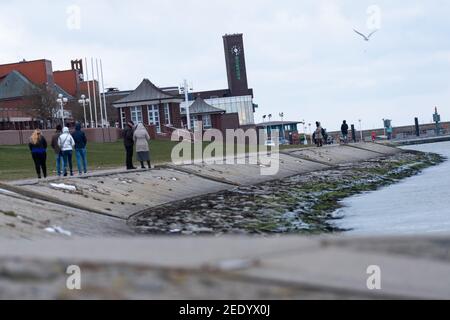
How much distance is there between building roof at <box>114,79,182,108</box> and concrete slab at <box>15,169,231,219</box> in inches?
1855

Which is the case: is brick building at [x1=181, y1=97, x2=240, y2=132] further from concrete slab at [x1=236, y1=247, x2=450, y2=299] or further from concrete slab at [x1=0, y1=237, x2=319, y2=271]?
concrete slab at [x1=236, y1=247, x2=450, y2=299]

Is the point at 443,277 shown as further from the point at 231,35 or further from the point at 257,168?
the point at 231,35

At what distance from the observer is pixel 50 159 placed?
152ft

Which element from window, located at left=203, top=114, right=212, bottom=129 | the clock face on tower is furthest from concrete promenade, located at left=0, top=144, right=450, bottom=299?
the clock face on tower

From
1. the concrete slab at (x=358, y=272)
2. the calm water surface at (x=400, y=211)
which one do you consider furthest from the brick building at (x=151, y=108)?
the concrete slab at (x=358, y=272)

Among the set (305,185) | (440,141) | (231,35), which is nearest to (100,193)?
(305,185)

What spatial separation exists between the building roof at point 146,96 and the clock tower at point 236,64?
54564 millimetres

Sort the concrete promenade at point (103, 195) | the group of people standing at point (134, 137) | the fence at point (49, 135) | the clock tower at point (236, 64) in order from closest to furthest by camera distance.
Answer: the concrete promenade at point (103, 195)
the group of people standing at point (134, 137)
the fence at point (49, 135)
the clock tower at point (236, 64)

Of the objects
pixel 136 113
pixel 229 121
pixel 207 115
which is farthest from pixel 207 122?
pixel 136 113

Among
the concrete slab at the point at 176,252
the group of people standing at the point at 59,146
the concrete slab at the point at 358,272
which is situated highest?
the group of people standing at the point at 59,146

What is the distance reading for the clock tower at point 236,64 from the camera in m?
138

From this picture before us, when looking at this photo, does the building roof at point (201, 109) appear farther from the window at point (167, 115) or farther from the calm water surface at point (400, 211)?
the calm water surface at point (400, 211)

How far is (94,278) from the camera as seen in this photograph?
7.16 m

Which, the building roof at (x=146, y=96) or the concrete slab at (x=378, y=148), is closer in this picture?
the concrete slab at (x=378, y=148)
